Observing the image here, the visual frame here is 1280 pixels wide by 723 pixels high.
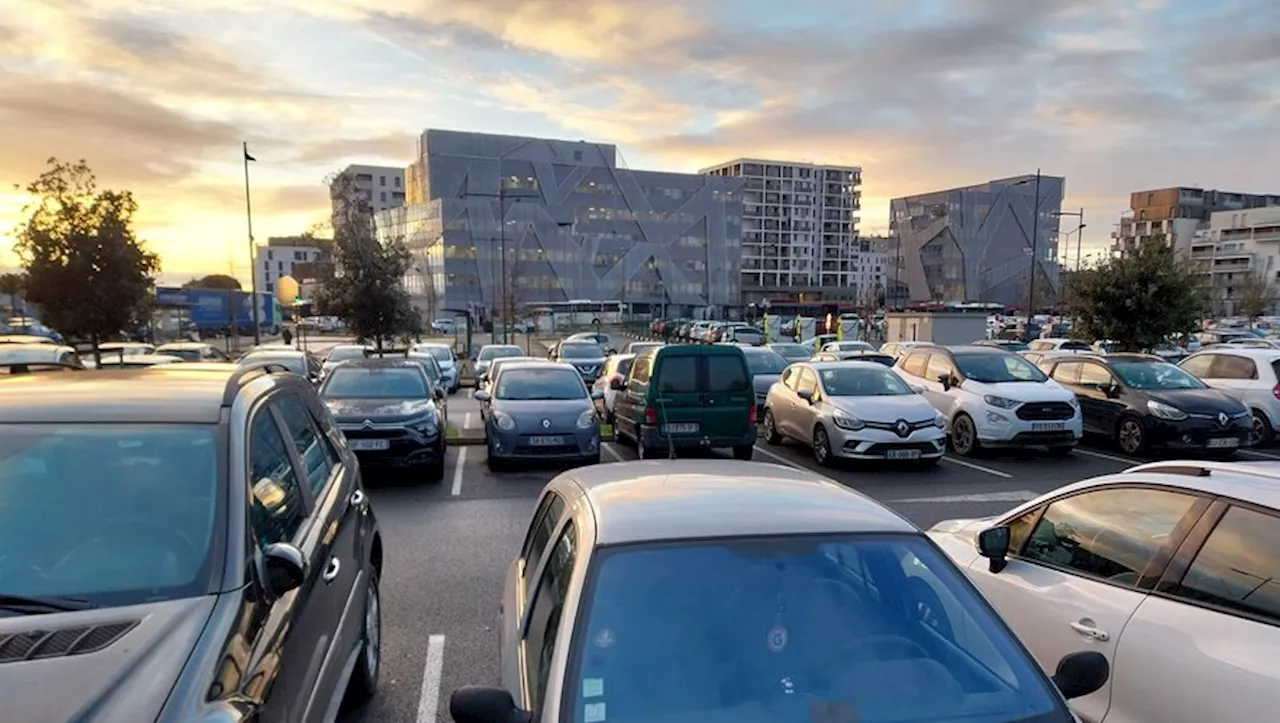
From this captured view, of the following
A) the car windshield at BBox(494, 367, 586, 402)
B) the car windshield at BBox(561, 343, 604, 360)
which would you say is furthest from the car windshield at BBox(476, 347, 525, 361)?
the car windshield at BBox(494, 367, 586, 402)

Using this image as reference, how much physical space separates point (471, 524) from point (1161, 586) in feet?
20.4

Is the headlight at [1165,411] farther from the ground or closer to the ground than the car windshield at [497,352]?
farther from the ground

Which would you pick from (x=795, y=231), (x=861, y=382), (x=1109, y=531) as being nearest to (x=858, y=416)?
(x=861, y=382)

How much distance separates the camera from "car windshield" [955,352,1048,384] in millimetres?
11922

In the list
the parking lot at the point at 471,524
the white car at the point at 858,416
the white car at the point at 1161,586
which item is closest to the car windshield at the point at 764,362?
the parking lot at the point at 471,524

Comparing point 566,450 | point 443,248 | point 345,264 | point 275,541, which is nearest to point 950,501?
point 566,450

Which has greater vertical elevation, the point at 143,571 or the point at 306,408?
the point at 306,408

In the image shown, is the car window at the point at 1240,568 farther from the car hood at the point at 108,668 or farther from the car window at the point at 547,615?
the car hood at the point at 108,668

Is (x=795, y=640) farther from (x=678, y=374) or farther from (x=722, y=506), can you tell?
(x=678, y=374)

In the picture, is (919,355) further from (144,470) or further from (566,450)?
(144,470)

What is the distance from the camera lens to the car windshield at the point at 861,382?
11.1 meters

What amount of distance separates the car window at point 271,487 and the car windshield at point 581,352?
69.8 ft

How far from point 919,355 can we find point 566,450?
7.49m

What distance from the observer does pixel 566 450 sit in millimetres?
10039
